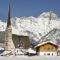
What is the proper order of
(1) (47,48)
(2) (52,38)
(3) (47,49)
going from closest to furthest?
(1) (47,48)
(3) (47,49)
(2) (52,38)

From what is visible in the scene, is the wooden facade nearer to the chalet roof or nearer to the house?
the house

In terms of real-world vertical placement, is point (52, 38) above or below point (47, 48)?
above

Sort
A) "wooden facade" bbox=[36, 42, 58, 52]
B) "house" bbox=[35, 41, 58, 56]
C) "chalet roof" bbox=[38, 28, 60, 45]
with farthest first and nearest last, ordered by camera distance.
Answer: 1. "chalet roof" bbox=[38, 28, 60, 45]
2. "wooden facade" bbox=[36, 42, 58, 52]
3. "house" bbox=[35, 41, 58, 56]

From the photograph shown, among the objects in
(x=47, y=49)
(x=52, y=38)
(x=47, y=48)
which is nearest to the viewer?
(x=47, y=48)

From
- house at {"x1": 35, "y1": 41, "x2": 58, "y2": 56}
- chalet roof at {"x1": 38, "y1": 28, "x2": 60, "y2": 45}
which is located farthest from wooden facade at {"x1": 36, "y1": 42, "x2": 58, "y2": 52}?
chalet roof at {"x1": 38, "y1": 28, "x2": 60, "y2": 45}

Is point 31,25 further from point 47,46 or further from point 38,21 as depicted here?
point 47,46

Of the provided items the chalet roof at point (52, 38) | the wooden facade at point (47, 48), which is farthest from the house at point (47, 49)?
the chalet roof at point (52, 38)

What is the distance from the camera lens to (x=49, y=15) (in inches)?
3007

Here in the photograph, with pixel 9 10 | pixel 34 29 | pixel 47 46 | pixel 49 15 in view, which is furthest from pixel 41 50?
pixel 49 15

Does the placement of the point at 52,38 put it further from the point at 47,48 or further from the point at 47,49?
the point at 47,48

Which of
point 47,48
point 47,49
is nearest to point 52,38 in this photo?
point 47,49

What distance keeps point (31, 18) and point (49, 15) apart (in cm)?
539

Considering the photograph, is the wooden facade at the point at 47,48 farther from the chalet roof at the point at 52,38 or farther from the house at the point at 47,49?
the chalet roof at the point at 52,38

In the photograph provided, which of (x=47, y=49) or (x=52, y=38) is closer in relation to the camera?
(x=47, y=49)
